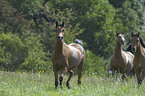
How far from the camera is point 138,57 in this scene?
11570 millimetres

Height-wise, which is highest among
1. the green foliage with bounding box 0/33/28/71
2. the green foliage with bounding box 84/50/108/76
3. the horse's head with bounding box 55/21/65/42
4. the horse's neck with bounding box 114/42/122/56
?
the horse's head with bounding box 55/21/65/42

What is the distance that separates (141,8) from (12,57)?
15.3m

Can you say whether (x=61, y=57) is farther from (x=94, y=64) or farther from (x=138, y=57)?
(x=94, y=64)

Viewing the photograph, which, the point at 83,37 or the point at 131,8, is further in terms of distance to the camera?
the point at 131,8

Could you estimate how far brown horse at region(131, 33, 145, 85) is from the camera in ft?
37.0

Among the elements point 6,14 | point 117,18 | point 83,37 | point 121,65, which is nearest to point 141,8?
point 117,18

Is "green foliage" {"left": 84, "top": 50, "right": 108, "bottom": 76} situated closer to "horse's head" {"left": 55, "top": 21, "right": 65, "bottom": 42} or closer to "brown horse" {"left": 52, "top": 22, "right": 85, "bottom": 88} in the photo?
"brown horse" {"left": 52, "top": 22, "right": 85, "bottom": 88}

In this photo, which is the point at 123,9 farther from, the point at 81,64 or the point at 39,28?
the point at 81,64

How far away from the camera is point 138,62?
37.8 feet

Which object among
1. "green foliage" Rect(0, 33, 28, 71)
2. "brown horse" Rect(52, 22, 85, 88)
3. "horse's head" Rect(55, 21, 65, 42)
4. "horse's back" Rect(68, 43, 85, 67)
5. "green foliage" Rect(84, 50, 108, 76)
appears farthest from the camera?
"green foliage" Rect(84, 50, 108, 76)

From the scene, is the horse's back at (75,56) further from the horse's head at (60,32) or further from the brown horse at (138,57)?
the brown horse at (138,57)

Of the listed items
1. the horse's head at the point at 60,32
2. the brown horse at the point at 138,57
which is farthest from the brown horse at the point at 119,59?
the horse's head at the point at 60,32

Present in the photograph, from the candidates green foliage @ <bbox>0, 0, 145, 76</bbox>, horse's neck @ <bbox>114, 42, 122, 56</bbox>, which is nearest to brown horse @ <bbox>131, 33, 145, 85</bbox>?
horse's neck @ <bbox>114, 42, 122, 56</bbox>

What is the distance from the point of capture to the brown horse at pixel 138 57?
37.0ft
